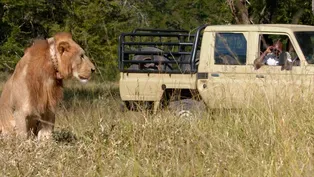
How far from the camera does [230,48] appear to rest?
11.2 m

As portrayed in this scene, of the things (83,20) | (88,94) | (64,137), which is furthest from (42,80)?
(83,20)

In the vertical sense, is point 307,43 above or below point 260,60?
above

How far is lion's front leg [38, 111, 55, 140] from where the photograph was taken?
743 centimetres

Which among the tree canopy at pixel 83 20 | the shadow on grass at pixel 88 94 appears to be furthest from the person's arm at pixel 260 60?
the tree canopy at pixel 83 20

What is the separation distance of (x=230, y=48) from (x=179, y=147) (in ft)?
17.6

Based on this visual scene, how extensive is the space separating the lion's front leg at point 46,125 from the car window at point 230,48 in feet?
13.1

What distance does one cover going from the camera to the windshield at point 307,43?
1091 centimetres

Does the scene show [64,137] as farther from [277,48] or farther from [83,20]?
[83,20]

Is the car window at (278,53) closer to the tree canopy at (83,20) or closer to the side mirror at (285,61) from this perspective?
the side mirror at (285,61)

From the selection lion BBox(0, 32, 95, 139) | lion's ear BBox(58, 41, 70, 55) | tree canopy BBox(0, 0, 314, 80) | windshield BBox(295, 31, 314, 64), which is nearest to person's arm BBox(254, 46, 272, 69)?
windshield BBox(295, 31, 314, 64)

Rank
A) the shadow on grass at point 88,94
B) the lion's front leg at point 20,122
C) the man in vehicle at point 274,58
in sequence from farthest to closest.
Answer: the shadow on grass at point 88,94
the man in vehicle at point 274,58
the lion's front leg at point 20,122

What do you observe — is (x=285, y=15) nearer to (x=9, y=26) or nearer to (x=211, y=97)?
(x=9, y=26)

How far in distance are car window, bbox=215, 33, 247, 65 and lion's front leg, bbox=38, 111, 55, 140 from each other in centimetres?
399

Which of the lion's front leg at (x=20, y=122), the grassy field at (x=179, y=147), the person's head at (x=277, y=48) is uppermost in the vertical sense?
the person's head at (x=277, y=48)
